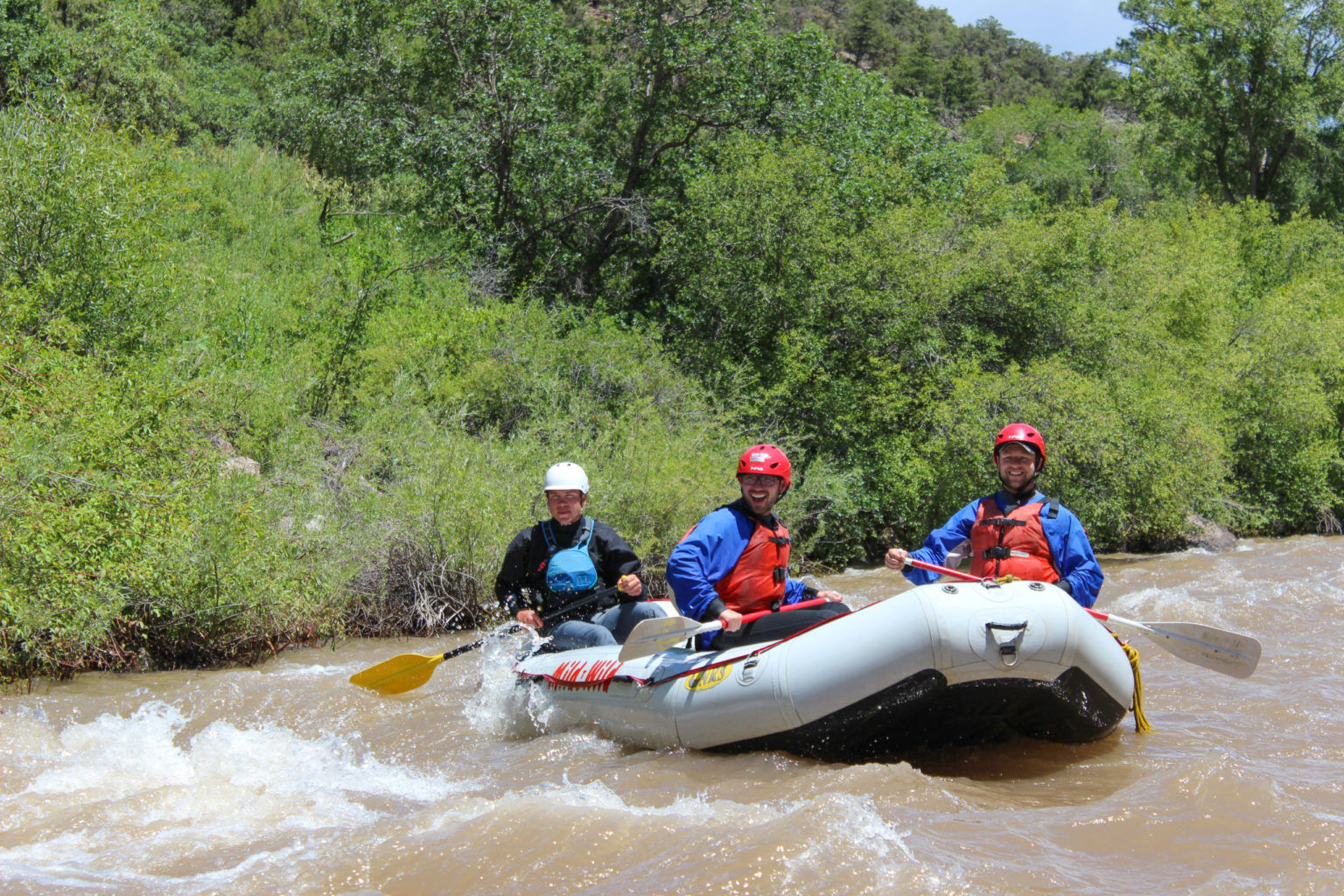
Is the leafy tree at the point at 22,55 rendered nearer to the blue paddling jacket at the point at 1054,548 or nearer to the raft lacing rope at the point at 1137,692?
the blue paddling jacket at the point at 1054,548

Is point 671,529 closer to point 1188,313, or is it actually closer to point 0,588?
point 0,588

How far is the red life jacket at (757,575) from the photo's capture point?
510cm

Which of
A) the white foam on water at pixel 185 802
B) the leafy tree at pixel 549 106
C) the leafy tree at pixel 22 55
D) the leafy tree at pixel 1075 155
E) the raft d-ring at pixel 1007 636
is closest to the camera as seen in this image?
the white foam on water at pixel 185 802

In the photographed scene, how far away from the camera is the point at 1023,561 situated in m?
5.19

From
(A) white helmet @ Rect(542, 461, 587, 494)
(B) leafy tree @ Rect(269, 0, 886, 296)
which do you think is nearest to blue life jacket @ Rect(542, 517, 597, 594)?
(A) white helmet @ Rect(542, 461, 587, 494)

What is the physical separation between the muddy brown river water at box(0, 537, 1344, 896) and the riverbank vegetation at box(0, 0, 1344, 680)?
5.56 ft

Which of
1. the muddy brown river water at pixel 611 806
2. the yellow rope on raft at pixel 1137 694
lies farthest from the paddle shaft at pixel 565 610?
the yellow rope on raft at pixel 1137 694

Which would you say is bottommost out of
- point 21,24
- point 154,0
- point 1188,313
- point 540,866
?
point 540,866

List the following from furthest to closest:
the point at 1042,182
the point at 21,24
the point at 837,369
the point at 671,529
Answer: the point at 1042,182
the point at 21,24
the point at 837,369
the point at 671,529

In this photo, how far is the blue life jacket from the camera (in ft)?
18.8

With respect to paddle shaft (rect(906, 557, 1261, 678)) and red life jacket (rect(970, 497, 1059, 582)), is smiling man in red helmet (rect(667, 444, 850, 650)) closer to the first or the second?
paddle shaft (rect(906, 557, 1261, 678))

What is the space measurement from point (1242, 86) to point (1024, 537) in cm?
2427

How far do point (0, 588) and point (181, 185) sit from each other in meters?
6.09

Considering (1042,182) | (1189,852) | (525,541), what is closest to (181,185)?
(525,541)
